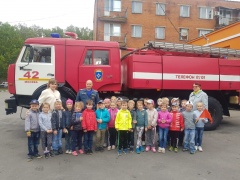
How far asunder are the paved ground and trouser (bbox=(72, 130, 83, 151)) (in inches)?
12.6

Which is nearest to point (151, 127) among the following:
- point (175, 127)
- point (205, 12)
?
point (175, 127)

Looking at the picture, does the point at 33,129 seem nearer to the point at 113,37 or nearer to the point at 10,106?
the point at 10,106

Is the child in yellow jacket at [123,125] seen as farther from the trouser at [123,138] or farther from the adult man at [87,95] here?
the adult man at [87,95]

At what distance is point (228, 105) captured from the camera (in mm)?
8648

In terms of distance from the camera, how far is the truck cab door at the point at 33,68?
6742mm

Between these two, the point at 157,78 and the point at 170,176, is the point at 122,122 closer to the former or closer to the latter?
the point at 170,176

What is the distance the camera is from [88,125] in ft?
17.2

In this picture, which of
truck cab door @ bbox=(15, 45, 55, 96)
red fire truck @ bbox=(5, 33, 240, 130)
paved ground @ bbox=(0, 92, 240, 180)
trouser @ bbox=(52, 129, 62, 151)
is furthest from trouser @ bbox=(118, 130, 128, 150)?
truck cab door @ bbox=(15, 45, 55, 96)

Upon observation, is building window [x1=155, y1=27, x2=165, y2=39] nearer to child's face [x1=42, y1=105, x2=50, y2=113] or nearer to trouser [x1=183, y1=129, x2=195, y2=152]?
trouser [x1=183, y1=129, x2=195, y2=152]

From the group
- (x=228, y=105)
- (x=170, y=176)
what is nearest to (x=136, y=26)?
(x=228, y=105)

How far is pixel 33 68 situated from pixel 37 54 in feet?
1.39

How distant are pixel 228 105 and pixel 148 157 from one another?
16.1 feet

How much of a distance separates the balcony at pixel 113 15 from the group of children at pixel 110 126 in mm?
22404

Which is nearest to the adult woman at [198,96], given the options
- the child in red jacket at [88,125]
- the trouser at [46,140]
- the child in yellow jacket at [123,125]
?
the child in yellow jacket at [123,125]
